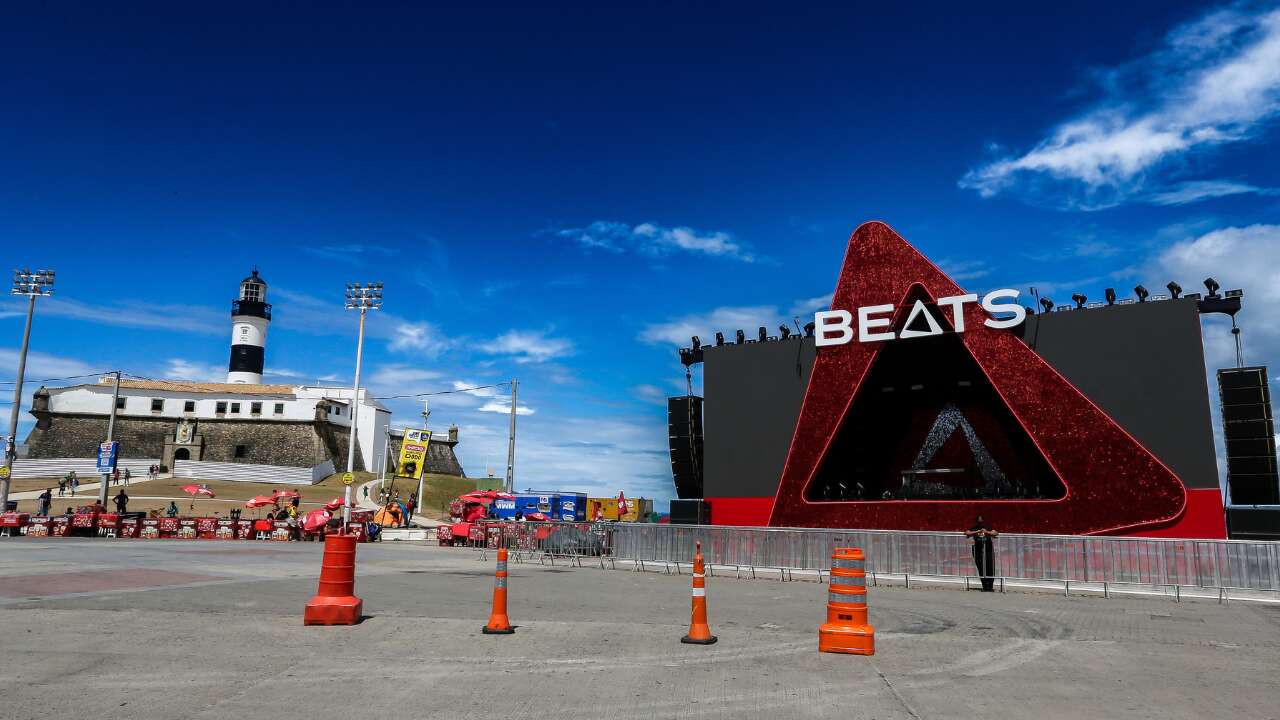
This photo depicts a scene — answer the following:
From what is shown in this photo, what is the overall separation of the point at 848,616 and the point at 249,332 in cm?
9377

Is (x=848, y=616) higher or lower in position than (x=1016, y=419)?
lower

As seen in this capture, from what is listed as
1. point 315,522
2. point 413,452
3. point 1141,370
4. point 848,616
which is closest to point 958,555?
point 848,616

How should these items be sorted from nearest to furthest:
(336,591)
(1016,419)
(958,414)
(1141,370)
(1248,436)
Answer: (336,591)
(1248,436)
(1141,370)
(1016,419)
(958,414)

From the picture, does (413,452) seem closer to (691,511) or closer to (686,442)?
(686,442)

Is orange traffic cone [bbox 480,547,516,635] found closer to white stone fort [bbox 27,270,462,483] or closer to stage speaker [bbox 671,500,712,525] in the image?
stage speaker [bbox 671,500,712,525]

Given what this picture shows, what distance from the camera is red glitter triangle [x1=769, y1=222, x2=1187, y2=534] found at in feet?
84.4

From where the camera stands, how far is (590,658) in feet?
26.7

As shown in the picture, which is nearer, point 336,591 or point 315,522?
point 336,591

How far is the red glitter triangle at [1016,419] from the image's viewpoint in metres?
25.7

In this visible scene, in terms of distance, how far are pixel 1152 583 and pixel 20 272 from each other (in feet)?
174

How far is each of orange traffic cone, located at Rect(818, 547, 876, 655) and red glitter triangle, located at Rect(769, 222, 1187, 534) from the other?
21.0 m

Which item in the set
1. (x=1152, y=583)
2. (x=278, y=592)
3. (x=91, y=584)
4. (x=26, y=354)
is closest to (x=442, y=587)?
(x=278, y=592)

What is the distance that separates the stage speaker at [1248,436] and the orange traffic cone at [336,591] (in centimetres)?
2625

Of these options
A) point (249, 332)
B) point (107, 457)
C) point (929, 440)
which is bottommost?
point (107, 457)
